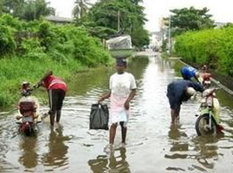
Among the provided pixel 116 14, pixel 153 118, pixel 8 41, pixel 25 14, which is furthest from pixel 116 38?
pixel 153 118

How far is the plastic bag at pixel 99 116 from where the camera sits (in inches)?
389

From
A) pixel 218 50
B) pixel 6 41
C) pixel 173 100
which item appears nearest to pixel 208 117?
pixel 173 100

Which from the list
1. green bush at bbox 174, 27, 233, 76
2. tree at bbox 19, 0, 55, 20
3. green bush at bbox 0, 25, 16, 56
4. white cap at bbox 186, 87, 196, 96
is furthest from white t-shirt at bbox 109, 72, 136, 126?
tree at bbox 19, 0, 55, 20

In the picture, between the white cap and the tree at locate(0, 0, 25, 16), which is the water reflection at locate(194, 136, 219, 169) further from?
the tree at locate(0, 0, 25, 16)

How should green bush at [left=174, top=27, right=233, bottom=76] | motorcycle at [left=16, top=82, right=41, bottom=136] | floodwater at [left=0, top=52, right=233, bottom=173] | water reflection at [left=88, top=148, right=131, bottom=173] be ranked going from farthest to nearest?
1. green bush at [left=174, top=27, right=233, bottom=76]
2. motorcycle at [left=16, top=82, right=41, bottom=136]
3. floodwater at [left=0, top=52, right=233, bottom=173]
4. water reflection at [left=88, top=148, right=131, bottom=173]

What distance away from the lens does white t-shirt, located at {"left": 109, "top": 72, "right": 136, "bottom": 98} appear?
946cm

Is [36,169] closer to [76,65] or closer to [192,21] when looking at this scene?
[76,65]

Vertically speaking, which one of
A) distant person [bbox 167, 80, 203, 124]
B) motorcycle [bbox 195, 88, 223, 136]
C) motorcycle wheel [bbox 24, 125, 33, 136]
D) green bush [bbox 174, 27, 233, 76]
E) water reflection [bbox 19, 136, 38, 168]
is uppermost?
green bush [bbox 174, 27, 233, 76]

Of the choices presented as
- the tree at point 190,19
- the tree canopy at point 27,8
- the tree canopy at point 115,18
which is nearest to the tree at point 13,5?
the tree canopy at point 27,8

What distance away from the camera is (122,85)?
9.45m

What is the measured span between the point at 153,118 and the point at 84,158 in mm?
4655

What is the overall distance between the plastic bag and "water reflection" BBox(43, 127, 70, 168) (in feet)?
2.47

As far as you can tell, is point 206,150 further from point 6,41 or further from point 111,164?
point 6,41

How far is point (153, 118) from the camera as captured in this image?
1317cm
